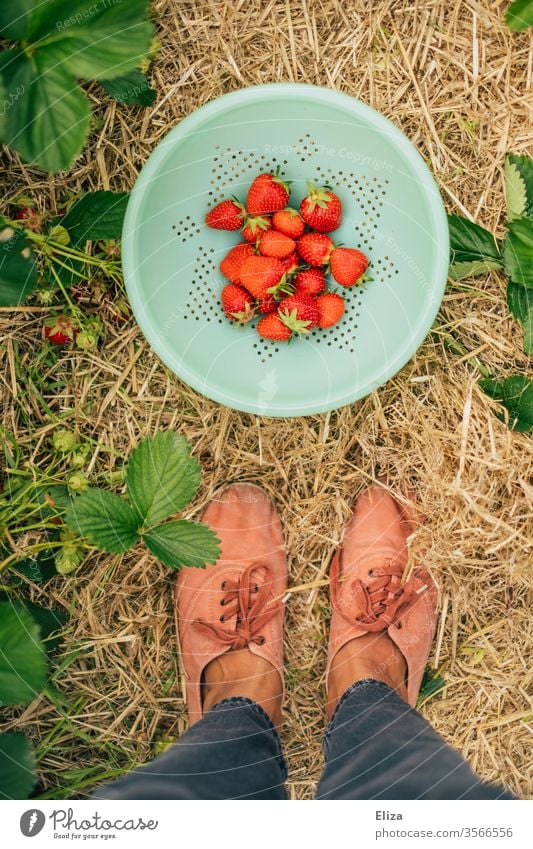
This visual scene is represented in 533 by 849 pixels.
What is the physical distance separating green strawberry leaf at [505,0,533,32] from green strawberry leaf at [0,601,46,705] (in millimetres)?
1140

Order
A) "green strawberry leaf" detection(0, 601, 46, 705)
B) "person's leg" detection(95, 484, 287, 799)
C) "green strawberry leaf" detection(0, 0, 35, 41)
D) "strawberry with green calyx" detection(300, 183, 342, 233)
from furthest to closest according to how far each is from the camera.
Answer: "person's leg" detection(95, 484, 287, 799) → "strawberry with green calyx" detection(300, 183, 342, 233) → "green strawberry leaf" detection(0, 601, 46, 705) → "green strawberry leaf" detection(0, 0, 35, 41)

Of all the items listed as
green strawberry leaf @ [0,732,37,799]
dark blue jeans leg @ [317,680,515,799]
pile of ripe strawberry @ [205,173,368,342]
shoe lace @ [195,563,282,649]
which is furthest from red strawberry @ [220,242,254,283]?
green strawberry leaf @ [0,732,37,799]

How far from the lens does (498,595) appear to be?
4.03 feet

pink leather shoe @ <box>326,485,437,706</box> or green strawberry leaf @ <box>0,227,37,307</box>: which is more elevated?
green strawberry leaf @ <box>0,227,37,307</box>

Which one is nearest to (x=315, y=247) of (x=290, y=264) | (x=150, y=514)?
(x=290, y=264)

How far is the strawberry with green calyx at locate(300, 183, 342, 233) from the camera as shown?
1.07m

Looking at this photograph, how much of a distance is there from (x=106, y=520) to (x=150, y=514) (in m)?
0.06

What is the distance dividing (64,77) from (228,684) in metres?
0.94

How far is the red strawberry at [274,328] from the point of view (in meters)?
1.11

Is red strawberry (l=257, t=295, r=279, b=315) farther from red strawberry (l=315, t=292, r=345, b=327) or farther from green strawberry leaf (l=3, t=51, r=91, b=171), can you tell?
green strawberry leaf (l=3, t=51, r=91, b=171)

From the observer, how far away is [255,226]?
1.09 m

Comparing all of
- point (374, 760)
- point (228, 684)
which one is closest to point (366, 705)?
point (374, 760)

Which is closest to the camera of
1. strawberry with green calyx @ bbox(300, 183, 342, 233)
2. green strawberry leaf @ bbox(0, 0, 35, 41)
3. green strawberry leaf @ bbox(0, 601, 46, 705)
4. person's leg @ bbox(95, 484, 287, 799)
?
green strawberry leaf @ bbox(0, 0, 35, 41)

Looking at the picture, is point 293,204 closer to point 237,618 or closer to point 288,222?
point 288,222
